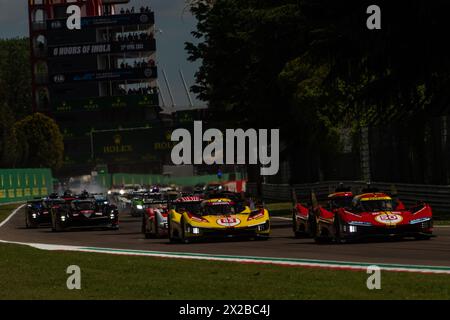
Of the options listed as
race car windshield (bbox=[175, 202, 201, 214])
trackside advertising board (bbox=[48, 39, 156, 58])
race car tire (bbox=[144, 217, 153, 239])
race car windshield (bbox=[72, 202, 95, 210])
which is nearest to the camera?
race car windshield (bbox=[175, 202, 201, 214])

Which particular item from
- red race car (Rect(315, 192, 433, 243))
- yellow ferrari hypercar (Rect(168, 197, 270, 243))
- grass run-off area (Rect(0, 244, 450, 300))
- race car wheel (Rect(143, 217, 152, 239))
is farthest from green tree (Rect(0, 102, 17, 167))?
grass run-off area (Rect(0, 244, 450, 300))

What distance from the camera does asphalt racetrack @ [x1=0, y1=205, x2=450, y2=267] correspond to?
19.9m

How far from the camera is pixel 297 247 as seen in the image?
24.3 meters

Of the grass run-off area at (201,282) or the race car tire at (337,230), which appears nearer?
the grass run-off area at (201,282)

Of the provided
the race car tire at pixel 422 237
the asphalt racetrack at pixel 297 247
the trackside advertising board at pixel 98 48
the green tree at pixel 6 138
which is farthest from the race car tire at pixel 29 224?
the trackside advertising board at pixel 98 48

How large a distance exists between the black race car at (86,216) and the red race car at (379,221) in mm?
14070

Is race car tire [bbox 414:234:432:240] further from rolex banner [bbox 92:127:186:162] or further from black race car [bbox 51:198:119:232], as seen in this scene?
rolex banner [bbox 92:127:186:162]

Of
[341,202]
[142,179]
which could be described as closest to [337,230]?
[341,202]

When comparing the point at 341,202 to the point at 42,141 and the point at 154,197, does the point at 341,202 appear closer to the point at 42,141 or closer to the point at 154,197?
the point at 154,197

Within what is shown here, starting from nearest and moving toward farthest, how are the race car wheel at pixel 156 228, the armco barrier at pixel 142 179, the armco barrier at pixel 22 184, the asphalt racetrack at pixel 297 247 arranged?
1. the asphalt racetrack at pixel 297 247
2. the race car wheel at pixel 156 228
3. the armco barrier at pixel 22 184
4. the armco barrier at pixel 142 179

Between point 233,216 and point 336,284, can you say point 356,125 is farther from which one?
point 336,284

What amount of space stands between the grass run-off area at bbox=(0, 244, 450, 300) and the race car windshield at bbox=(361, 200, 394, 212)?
20.1 ft

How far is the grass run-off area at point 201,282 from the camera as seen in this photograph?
46.1ft

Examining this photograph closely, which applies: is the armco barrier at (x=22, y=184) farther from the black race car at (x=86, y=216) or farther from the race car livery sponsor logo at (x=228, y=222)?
the race car livery sponsor logo at (x=228, y=222)
